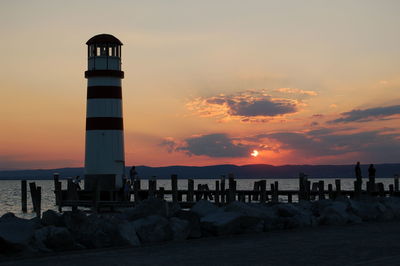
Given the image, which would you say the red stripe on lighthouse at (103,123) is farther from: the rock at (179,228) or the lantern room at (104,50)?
the rock at (179,228)

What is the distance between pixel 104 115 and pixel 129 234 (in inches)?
858

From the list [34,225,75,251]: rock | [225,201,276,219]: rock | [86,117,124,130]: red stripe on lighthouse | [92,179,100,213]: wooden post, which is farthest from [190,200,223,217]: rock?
[86,117,124,130]: red stripe on lighthouse

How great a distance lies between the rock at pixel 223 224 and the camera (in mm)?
14133

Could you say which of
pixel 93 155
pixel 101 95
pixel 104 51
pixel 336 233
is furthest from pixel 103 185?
pixel 336 233

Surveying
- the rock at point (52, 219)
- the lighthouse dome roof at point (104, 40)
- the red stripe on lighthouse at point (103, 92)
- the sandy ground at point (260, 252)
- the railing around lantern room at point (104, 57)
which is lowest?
the sandy ground at point (260, 252)

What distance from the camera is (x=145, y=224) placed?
13312 millimetres

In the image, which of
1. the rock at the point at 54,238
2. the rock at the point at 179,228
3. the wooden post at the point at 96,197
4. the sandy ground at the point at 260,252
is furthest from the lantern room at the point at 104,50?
the rock at the point at 54,238

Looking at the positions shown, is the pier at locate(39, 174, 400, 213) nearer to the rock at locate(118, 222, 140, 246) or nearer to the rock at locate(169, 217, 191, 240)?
the rock at locate(169, 217, 191, 240)

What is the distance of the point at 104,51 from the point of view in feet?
116

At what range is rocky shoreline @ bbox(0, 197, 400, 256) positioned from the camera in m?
11.8

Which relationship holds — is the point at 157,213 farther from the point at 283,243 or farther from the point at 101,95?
the point at 101,95

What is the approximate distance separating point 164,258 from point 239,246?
1976 millimetres

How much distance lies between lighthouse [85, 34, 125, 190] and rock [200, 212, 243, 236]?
67.1 feet

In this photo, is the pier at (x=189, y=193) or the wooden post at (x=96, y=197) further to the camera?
the wooden post at (x=96, y=197)
